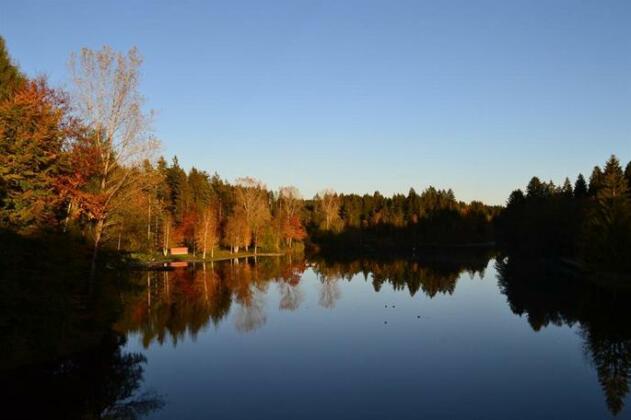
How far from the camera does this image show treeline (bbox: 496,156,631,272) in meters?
59.0

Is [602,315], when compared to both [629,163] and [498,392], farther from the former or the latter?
[629,163]

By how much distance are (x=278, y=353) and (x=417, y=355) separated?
799 centimetres

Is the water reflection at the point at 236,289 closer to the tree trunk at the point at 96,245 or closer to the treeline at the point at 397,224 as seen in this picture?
the tree trunk at the point at 96,245

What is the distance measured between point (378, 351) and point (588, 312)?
23307 mm

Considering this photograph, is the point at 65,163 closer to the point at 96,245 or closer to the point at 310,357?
the point at 96,245

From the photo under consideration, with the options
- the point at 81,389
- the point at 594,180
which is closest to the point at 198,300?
the point at 81,389

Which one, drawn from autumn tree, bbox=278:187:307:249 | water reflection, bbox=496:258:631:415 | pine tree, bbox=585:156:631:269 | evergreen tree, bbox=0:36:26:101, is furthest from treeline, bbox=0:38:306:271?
autumn tree, bbox=278:187:307:249

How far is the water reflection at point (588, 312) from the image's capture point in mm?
25078

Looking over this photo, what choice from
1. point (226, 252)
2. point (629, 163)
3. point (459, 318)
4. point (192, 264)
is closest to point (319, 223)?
point (226, 252)

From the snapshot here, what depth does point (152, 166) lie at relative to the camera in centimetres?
3023

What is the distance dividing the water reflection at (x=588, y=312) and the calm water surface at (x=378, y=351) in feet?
0.48

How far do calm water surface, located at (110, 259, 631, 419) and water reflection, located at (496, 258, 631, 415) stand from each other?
15 cm

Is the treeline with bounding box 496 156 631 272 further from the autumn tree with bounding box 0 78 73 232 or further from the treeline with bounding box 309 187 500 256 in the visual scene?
the autumn tree with bounding box 0 78 73 232

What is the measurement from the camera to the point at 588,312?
42.0m
